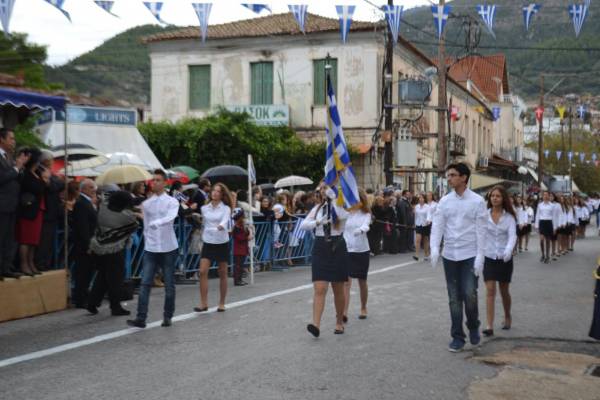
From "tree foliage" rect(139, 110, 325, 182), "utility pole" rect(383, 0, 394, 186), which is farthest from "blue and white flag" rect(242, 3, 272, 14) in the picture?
"tree foliage" rect(139, 110, 325, 182)

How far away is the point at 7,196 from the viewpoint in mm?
10461

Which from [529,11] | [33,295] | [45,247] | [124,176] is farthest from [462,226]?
[529,11]

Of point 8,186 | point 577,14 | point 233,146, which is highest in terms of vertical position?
point 577,14

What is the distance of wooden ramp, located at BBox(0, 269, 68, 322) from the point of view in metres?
11.0

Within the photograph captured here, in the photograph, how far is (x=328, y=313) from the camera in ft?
37.8

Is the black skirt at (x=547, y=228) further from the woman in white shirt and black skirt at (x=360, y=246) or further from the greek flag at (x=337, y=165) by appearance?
the greek flag at (x=337, y=165)

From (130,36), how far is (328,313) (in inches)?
2367

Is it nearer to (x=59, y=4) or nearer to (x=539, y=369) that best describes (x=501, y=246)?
(x=539, y=369)

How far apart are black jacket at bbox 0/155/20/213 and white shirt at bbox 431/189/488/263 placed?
16.4 feet

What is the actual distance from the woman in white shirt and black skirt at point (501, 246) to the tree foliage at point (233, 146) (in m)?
23.3

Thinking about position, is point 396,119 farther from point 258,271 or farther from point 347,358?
point 347,358

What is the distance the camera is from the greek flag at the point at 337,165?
31.9 ft

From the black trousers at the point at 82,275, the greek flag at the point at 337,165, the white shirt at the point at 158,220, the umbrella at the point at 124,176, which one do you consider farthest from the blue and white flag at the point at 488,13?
the black trousers at the point at 82,275

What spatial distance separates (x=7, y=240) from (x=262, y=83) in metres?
27.6
